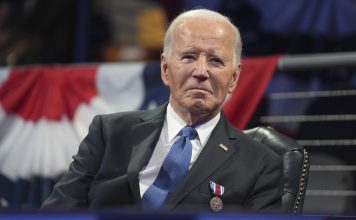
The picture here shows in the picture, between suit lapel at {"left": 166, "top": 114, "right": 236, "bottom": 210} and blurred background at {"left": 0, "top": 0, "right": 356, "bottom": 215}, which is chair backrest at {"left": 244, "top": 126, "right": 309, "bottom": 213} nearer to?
blurred background at {"left": 0, "top": 0, "right": 356, "bottom": 215}

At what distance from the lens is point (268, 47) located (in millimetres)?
5355

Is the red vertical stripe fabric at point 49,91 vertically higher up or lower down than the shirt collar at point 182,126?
lower down

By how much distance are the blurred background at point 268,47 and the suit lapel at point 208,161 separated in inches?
15.2

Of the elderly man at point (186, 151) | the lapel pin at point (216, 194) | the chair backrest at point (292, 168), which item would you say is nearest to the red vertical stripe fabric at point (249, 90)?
the chair backrest at point (292, 168)

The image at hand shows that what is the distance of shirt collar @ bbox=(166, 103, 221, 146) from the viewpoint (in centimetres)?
291

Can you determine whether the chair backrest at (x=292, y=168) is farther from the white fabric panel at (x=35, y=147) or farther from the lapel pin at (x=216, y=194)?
the white fabric panel at (x=35, y=147)

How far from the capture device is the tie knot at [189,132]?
9.41ft

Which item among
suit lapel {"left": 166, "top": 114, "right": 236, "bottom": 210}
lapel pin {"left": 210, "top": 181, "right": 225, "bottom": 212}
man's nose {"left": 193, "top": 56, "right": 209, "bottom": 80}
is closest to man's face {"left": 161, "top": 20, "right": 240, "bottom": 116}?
man's nose {"left": 193, "top": 56, "right": 209, "bottom": 80}

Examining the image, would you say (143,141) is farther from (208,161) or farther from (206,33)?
(206,33)

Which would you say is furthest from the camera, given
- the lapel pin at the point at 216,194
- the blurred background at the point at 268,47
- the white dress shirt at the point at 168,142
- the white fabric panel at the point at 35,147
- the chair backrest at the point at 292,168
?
the white fabric panel at the point at 35,147

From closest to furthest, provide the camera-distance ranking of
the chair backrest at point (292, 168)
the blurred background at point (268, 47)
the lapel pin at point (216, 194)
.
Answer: the lapel pin at point (216, 194)
the chair backrest at point (292, 168)
the blurred background at point (268, 47)

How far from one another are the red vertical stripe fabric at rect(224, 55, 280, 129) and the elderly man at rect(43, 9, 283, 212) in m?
1.27

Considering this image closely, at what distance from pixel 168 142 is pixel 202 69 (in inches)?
12.1

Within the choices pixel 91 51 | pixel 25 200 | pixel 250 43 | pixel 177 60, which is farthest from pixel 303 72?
pixel 91 51
